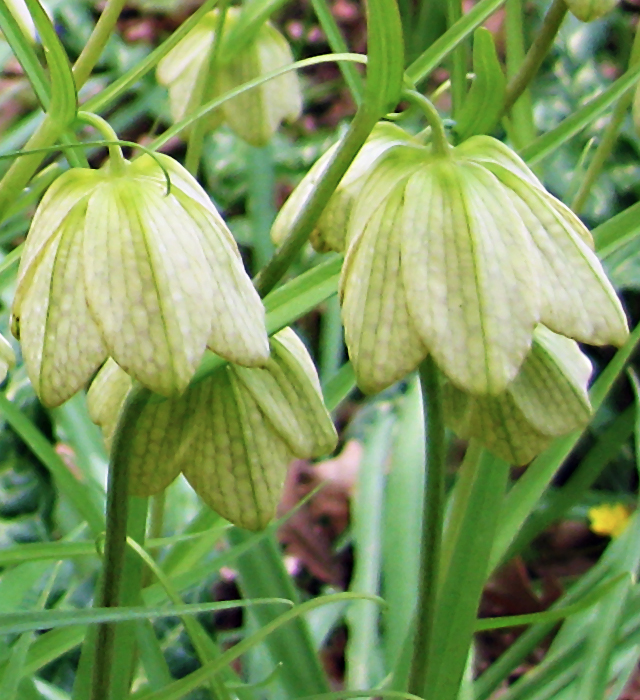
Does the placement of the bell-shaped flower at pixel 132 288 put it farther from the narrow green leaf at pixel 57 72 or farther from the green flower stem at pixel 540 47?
the green flower stem at pixel 540 47

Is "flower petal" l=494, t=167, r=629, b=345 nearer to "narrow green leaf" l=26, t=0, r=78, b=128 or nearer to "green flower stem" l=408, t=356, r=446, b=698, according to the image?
"green flower stem" l=408, t=356, r=446, b=698

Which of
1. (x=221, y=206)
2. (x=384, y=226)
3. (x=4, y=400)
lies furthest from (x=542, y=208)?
(x=221, y=206)

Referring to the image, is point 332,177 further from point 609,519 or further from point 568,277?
point 609,519

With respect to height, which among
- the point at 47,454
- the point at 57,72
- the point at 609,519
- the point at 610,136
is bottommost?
the point at 609,519

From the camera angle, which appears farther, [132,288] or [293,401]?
[293,401]

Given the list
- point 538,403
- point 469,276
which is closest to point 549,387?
point 538,403

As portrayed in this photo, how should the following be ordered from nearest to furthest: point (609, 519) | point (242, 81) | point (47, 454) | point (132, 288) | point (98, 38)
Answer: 1. point (132, 288)
2. point (98, 38)
3. point (47, 454)
4. point (242, 81)
5. point (609, 519)

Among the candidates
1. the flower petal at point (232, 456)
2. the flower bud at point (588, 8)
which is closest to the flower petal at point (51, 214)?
the flower petal at point (232, 456)

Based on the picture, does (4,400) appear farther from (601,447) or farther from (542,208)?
(601,447)
